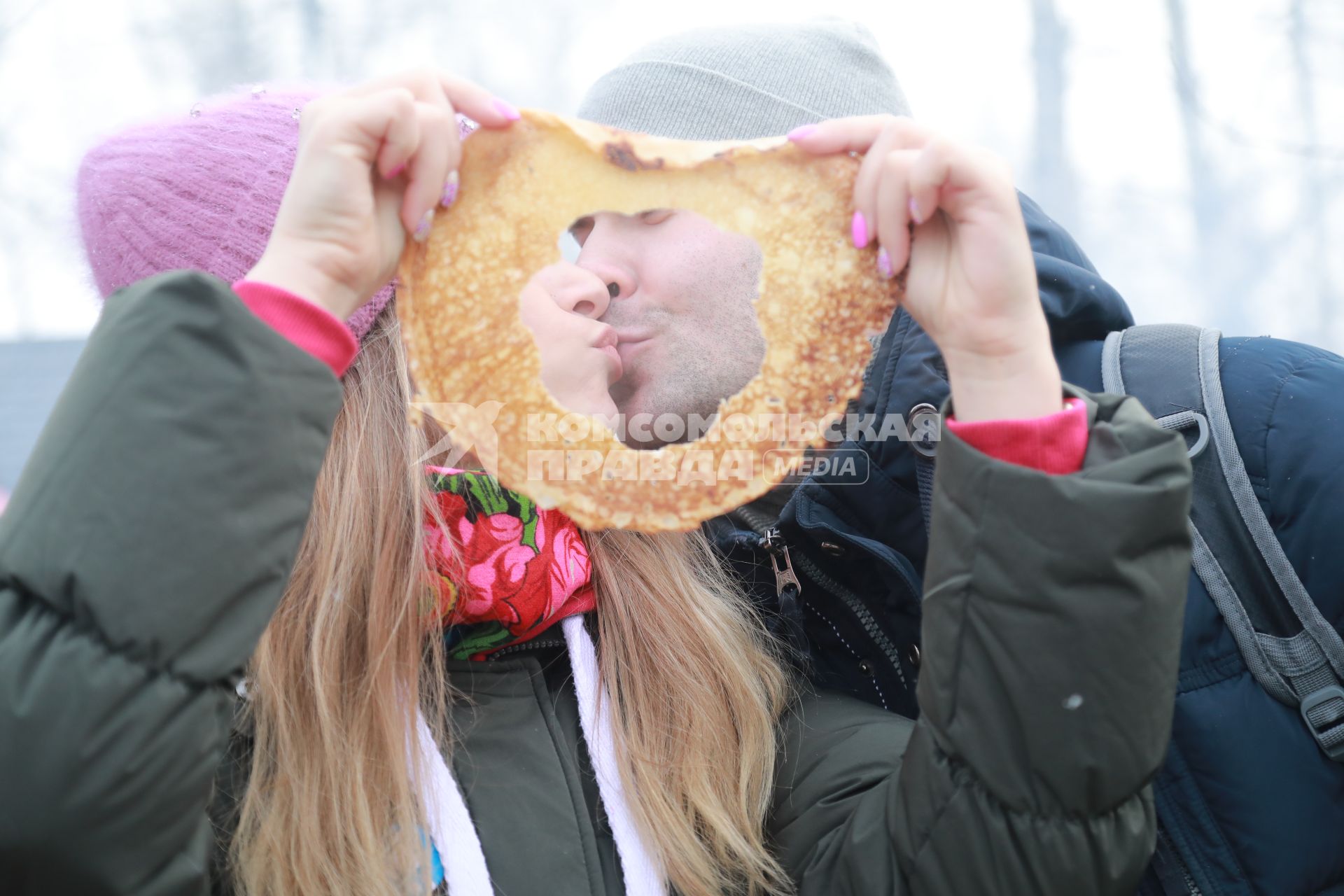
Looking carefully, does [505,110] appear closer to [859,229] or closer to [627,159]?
[627,159]

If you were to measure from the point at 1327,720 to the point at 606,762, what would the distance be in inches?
39.6

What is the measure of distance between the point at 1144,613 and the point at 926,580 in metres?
0.24

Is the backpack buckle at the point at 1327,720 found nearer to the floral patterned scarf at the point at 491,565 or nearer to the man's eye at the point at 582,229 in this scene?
the floral patterned scarf at the point at 491,565

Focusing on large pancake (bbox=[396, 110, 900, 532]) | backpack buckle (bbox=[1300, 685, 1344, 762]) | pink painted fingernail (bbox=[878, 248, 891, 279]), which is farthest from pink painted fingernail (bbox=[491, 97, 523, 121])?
backpack buckle (bbox=[1300, 685, 1344, 762])

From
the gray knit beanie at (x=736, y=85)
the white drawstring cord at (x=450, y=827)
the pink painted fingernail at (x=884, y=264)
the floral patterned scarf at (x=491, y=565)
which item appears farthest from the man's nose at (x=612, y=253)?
the white drawstring cord at (x=450, y=827)

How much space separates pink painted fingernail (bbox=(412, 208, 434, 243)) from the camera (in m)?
1.03

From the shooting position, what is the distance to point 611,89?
1.81 meters

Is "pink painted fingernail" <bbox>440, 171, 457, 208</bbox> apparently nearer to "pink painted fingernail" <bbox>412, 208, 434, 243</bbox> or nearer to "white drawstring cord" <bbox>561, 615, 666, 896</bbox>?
"pink painted fingernail" <bbox>412, 208, 434, 243</bbox>

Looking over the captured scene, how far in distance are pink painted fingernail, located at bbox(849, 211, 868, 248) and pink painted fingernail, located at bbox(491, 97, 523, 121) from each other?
0.44 m

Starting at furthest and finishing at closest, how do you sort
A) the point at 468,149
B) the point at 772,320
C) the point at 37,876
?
the point at 772,320 < the point at 468,149 < the point at 37,876

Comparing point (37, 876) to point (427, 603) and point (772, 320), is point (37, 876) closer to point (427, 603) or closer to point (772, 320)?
point (427, 603)

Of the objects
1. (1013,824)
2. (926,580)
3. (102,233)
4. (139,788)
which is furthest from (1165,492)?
(102,233)

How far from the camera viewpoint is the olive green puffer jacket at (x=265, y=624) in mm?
821

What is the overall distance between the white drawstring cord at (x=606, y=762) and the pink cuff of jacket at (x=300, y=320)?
2.08 feet
